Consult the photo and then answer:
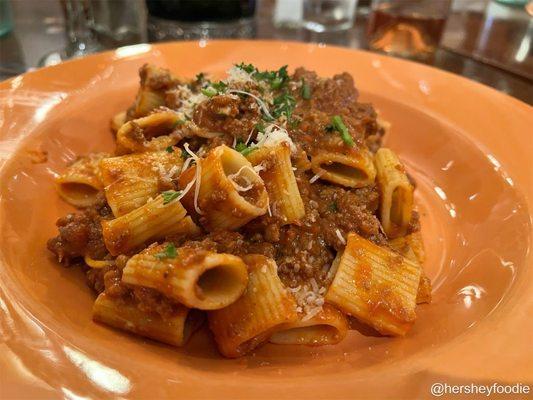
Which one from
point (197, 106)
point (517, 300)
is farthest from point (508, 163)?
point (197, 106)

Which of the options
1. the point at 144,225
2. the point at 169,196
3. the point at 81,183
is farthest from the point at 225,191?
the point at 81,183

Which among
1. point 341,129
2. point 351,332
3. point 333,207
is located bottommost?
point 351,332

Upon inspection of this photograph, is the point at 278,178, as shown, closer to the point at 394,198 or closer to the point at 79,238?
the point at 394,198

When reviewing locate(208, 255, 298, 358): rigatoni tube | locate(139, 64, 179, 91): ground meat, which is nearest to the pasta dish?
locate(208, 255, 298, 358): rigatoni tube

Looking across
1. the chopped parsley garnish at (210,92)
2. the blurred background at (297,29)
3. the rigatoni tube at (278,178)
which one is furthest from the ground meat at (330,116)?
the blurred background at (297,29)

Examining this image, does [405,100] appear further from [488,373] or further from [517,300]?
[488,373]

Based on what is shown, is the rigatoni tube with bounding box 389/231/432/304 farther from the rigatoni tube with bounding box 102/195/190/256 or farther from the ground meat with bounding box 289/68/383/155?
the rigatoni tube with bounding box 102/195/190/256

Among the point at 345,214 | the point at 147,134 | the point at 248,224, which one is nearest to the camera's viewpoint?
the point at 248,224
